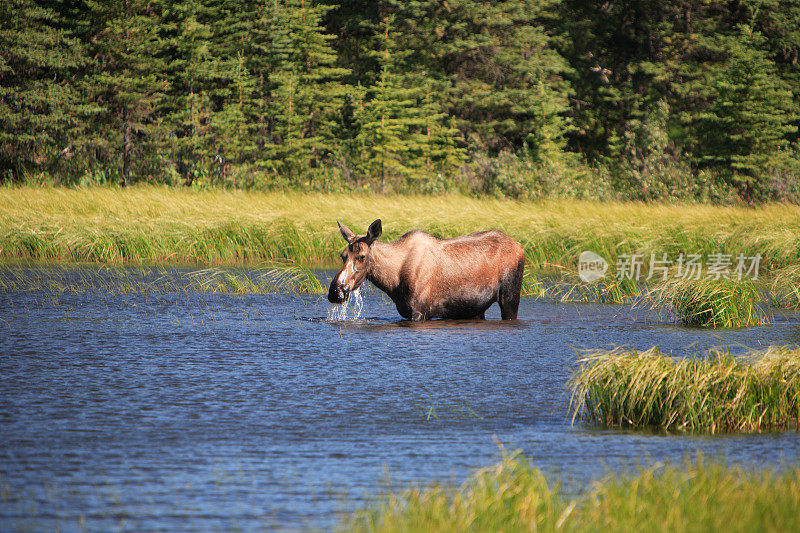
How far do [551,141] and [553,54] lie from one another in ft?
15.1

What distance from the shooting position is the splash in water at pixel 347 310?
12808 mm

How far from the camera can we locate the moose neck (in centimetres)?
1195

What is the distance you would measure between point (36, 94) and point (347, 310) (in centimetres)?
2488

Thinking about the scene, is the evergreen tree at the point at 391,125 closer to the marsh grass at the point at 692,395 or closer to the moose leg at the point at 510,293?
the moose leg at the point at 510,293

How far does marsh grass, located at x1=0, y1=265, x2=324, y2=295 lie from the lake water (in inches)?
91.4

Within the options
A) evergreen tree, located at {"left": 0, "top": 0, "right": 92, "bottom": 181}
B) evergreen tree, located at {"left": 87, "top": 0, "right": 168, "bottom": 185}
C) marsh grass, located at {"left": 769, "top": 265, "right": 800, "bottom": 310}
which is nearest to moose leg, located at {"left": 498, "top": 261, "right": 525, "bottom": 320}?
marsh grass, located at {"left": 769, "top": 265, "right": 800, "bottom": 310}

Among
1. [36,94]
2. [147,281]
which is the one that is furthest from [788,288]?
[36,94]

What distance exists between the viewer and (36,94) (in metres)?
34.4

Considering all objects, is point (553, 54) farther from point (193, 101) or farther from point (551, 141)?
point (193, 101)

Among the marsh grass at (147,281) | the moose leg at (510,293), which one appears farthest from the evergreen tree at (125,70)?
the moose leg at (510,293)

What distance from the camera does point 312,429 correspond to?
7031mm

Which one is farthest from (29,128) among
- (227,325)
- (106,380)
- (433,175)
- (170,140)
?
(106,380)

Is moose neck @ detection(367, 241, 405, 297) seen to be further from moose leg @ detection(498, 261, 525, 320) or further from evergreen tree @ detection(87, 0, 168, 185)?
evergreen tree @ detection(87, 0, 168, 185)

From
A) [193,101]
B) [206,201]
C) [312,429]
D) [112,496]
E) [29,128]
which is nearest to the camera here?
[112,496]
